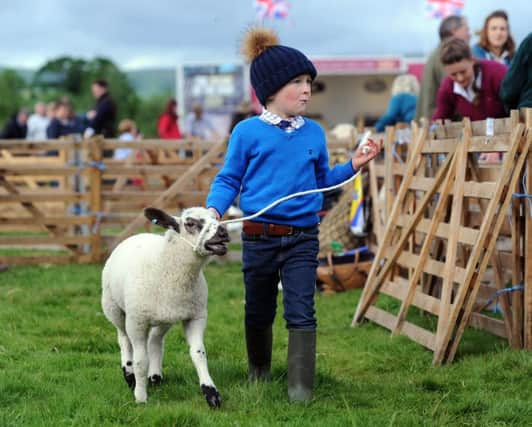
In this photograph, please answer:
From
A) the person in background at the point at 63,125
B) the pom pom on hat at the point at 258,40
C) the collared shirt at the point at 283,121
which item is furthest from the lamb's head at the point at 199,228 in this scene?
the person in background at the point at 63,125

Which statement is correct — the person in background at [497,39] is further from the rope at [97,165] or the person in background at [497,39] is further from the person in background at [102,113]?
the person in background at [102,113]

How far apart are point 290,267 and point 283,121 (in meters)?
0.85

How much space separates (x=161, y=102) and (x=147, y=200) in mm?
57057

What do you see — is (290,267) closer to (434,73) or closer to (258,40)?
(258,40)

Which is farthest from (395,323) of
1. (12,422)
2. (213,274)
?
(213,274)

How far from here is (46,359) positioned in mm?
6320

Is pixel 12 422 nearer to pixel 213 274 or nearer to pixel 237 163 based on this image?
pixel 237 163

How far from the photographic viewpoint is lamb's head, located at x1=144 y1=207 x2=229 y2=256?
187 inches

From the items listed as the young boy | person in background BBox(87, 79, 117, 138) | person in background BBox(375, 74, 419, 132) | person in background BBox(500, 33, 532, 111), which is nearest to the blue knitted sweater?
the young boy

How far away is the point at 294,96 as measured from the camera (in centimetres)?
520

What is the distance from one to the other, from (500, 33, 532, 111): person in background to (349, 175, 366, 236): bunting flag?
3.74 meters

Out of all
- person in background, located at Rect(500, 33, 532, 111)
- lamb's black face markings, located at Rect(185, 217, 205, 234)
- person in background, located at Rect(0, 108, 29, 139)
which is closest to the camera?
lamb's black face markings, located at Rect(185, 217, 205, 234)

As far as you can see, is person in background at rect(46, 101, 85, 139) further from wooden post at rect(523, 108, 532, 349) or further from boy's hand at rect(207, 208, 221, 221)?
boy's hand at rect(207, 208, 221, 221)

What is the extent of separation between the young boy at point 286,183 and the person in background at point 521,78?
2.23m
